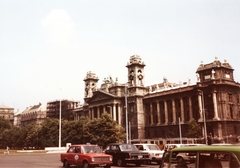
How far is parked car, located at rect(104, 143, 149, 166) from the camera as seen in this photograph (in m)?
22.2

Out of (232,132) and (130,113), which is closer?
(232,132)

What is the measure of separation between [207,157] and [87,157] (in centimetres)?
1350

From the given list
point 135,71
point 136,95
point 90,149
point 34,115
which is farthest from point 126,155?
point 34,115

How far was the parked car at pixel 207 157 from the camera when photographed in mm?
6372

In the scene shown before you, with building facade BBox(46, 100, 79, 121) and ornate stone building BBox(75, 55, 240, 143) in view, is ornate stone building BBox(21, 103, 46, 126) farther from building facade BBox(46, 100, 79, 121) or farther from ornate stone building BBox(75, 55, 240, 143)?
ornate stone building BBox(75, 55, 240, 143)

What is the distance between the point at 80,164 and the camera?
65.1 ft

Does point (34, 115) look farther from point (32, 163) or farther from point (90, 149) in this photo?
point (90, 149)

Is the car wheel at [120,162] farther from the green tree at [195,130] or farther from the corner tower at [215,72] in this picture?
the corner tower at [215,72]

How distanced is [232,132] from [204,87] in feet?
41.7

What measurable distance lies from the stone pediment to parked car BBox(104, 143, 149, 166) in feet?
223

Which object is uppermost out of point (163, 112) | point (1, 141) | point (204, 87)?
point (204, 87)

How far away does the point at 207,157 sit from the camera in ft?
22.9

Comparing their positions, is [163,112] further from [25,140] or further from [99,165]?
[99,165]

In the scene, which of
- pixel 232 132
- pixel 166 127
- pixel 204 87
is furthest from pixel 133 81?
pixel 232 132
